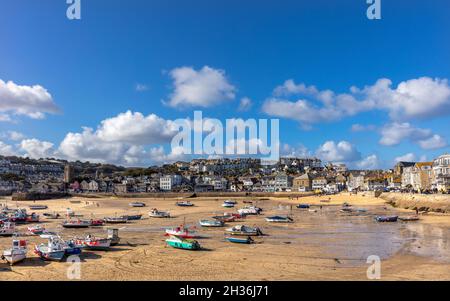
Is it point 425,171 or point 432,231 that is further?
point 425,171

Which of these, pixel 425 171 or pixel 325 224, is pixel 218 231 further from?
pixel 425 171

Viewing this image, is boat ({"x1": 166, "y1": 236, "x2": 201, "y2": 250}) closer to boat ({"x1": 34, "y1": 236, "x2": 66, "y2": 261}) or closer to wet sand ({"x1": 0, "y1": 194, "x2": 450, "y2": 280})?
wet sand ({"x1": 0, "y1": 194, "x2": 450, "y2": 280})

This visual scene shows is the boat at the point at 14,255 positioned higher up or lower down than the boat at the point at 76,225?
higher up

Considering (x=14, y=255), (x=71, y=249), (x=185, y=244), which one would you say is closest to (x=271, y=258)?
(x=185, y=244)

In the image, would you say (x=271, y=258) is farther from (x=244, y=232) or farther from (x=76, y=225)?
(x=76, y=225)

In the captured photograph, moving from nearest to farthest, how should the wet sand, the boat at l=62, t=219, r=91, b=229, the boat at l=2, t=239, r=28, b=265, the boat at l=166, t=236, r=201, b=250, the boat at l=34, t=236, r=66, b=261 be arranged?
the wet sand < the boat at l=2, t=239, r=28, b=265 < the boat at l=34, t=236, r=66, b=261 < the boat at l=166, t=236, r=201, b=250 < the boat at l=62, t=219, r=91, b=229

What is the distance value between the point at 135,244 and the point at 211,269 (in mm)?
10608

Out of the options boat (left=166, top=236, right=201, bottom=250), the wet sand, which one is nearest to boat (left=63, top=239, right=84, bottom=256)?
the wet sand

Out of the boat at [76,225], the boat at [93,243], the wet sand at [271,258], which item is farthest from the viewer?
the boat at [76,225]

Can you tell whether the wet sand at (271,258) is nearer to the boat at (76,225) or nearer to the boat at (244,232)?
the boat at (244,232)

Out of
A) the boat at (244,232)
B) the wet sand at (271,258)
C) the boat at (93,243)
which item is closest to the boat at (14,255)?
the wet sand at (271,258)

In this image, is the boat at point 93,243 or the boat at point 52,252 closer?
the boat at point 52,252
